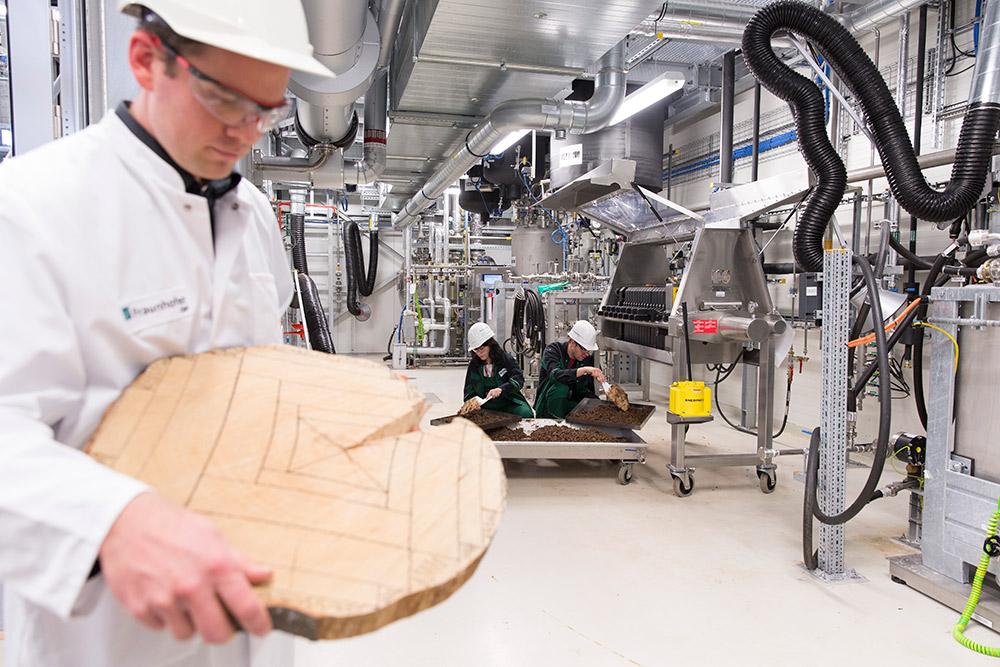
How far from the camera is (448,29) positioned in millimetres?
3428

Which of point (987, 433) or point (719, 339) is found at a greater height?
point (719, 339)

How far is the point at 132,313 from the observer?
0.80 metres

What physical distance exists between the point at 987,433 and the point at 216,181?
9.89 feet

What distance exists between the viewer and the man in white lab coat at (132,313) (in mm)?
575

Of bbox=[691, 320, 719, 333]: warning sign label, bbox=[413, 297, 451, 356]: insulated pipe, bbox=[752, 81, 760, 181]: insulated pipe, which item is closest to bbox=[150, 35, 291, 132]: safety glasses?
bbox=[691, 320, 719, 333]: warning sign label

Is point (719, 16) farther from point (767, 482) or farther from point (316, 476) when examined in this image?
point (316, 476)

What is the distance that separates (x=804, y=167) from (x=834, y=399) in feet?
8.46

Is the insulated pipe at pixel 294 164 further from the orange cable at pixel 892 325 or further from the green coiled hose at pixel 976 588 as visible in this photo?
the green coiled hose at pixel 976 588

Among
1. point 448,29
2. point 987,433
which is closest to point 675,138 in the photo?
point 448,29

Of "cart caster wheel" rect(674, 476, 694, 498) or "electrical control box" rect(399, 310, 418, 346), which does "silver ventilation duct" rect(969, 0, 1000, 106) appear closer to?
"cart caster wheel" rect(674, 476, 694, 498)

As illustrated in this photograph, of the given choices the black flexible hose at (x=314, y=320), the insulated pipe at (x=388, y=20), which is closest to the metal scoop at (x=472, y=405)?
the black flexible hose at (x=314, y=320)

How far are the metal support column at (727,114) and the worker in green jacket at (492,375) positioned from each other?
3044mm

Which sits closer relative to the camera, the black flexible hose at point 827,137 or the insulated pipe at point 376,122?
the black flexible hose at point 827,137

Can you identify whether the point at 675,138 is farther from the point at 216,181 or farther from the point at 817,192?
the point at 216,181
